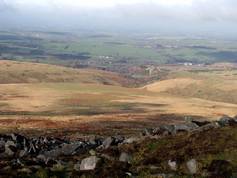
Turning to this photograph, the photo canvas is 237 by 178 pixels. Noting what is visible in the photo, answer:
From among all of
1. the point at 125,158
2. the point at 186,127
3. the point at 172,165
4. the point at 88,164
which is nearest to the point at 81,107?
the point at 186,127

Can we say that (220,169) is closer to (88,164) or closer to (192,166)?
(192,166)

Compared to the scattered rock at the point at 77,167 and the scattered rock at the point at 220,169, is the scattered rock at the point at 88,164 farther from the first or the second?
the scattered rock at the point at 220,169

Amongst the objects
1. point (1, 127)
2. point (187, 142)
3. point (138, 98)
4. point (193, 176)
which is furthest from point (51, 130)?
point (138, 98)

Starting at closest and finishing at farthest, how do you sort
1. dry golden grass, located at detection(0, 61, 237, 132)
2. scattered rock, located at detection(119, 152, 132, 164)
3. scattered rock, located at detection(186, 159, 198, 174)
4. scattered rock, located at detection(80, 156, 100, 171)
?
scattered rock, located at detection(186, 159, 198, 174), scattered rock, located at detection(80, 156, 100, 171), scattered rock, located at detection(119, 152, 132, 164), dry golden grass, located at detection(0, 61, 237, 132)

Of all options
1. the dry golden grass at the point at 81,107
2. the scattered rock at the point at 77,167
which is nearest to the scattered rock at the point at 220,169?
the scattered rock at the point at 77,167

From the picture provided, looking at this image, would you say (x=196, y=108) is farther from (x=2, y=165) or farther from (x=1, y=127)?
(x=2, y=165)

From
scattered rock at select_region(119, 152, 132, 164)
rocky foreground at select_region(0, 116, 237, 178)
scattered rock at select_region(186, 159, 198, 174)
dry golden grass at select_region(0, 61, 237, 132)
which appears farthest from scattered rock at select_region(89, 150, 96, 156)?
dry golden grass at select_region(0, 61, 237, 132)

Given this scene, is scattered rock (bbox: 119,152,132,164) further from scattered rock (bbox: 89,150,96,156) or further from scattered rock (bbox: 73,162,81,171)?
scattered rock (bbox: 73,162,81,171)
